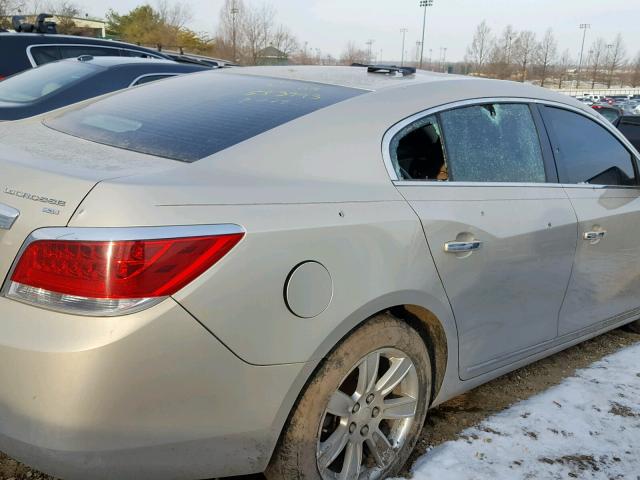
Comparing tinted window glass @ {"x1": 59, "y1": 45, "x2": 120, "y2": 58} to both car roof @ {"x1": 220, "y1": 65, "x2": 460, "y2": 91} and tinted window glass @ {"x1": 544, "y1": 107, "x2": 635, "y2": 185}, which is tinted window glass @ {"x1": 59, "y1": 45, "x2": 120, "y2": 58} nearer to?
car roof @ {"x1": 220, "y1": 65, "x2": 460, "y2": 91}

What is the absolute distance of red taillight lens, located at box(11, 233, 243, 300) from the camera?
1729 millimetres

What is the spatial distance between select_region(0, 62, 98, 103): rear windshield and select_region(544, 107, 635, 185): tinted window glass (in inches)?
160

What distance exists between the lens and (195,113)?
2590 mm

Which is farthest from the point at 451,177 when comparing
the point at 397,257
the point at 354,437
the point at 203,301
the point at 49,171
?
the point at 49,171

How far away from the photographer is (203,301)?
179 cm

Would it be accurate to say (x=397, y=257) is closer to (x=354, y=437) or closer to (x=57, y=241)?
(x=354, y=437)

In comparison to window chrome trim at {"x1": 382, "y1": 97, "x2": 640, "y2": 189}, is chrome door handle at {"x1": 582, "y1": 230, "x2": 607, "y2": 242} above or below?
below

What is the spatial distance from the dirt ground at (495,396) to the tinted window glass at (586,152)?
110 cm

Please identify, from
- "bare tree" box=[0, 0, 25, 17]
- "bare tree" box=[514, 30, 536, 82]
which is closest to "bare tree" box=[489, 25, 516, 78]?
"bare tree" box=[514, 30, 536, 82]

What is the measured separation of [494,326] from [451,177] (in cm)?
68

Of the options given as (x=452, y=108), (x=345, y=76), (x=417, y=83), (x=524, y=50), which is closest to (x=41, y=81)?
(x=345, y=76)

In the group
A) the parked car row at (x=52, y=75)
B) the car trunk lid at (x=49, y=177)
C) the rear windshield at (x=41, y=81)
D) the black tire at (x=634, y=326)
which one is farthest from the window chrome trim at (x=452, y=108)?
the rear windshield at (x=41, y=81)

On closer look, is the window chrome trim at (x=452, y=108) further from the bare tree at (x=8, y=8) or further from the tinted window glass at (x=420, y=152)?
the bare tree at (x=8, y=8)

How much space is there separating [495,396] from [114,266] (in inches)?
91.0
